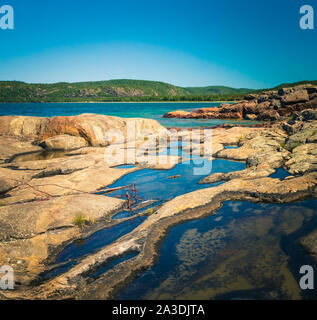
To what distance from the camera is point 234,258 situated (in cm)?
402

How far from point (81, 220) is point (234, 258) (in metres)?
3.48

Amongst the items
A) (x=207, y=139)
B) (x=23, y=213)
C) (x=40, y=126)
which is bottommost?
(x=23, y=213)

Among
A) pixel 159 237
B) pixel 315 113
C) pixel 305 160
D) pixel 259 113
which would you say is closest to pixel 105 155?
pixel 159 237

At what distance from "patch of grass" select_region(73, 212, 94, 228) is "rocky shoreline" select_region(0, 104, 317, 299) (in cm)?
3

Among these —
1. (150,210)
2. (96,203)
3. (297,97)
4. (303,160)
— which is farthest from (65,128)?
(297,97)

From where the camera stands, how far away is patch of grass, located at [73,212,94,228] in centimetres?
525

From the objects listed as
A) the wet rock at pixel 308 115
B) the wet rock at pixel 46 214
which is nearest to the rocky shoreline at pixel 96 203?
the wet rock at pixel 46 214

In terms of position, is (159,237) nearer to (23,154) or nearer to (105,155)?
(105,155)

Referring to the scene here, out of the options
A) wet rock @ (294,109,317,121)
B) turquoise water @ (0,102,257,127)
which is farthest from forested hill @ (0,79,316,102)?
wet rock @ (294,109,317,121)

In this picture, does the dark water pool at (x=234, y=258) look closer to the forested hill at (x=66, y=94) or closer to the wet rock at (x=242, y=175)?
the wet rock at (x=242, y=175)

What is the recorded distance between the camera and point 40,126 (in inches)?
615

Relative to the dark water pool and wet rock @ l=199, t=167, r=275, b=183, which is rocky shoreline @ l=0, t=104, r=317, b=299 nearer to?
wet rock @ l=199, t=167, r=275, b=183

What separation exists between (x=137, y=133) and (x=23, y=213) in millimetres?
12417

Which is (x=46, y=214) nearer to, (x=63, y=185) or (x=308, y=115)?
(x=63, y=185)
